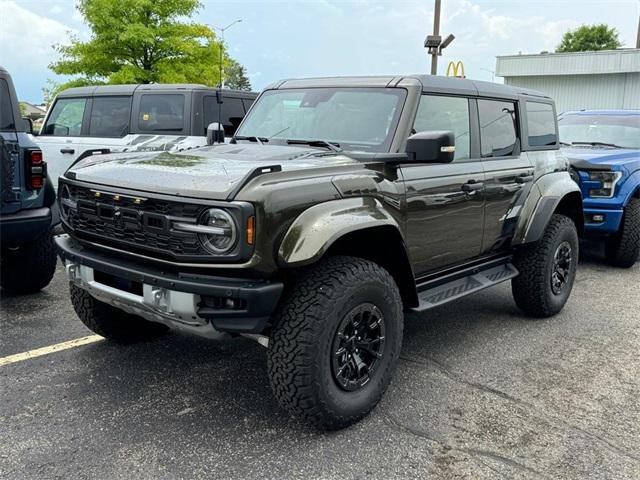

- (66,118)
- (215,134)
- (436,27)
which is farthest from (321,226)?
(436,27)

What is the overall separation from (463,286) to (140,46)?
1938cm

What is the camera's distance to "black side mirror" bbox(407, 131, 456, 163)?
135 inches

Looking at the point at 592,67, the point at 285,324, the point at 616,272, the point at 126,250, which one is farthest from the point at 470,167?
the point at 592,67

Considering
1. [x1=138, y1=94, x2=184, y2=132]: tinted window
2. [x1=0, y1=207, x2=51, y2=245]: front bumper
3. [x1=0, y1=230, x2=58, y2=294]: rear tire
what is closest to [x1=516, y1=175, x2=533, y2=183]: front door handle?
[x1=0, y1=207, x2=51, y2=245]: front bumper

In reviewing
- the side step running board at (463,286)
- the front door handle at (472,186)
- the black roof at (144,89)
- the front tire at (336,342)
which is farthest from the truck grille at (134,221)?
the black roof at (144,89)

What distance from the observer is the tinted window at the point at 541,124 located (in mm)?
5070

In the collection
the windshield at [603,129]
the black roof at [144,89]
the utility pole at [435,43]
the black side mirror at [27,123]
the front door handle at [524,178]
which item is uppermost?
the utility pole at [435,43]

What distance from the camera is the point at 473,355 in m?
4.26

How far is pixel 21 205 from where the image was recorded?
475cm

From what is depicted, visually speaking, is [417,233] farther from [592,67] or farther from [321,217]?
[592,67]

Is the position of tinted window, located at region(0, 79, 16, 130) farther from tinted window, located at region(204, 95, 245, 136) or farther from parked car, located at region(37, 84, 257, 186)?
tinted window, located at region(204, 95, 245, 136)

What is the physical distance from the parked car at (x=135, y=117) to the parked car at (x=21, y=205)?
268 cm

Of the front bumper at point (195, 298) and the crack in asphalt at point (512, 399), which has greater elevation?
the front bumper at point (195, 298)

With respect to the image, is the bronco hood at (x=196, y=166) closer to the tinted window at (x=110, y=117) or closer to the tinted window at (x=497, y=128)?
the tinted window at (x=497, y=128)
